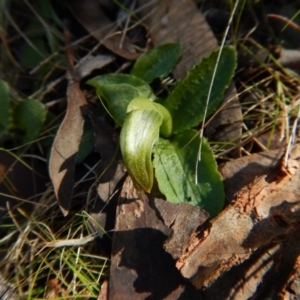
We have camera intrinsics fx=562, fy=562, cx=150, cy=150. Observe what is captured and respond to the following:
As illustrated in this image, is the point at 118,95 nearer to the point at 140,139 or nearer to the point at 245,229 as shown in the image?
the point at 140,139

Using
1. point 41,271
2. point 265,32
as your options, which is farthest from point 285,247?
point 265,32

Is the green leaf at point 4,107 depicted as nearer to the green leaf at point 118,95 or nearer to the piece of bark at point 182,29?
the green leaf at point 118,95

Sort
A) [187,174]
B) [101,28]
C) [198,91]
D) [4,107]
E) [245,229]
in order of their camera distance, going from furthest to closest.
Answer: [101,28], [4,107], [198,91], [187,174], [245,229]

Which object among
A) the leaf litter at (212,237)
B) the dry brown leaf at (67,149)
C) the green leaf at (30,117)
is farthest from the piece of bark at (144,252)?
the green leaf at (30,117)

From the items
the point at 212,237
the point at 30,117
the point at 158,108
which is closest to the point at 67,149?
the point at 30,117

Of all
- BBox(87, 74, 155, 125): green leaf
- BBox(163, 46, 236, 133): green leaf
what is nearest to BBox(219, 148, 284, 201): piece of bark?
BBox(163, 46, 236, 133): green leaf

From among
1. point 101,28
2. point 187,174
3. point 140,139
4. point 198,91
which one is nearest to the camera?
point 140,139
